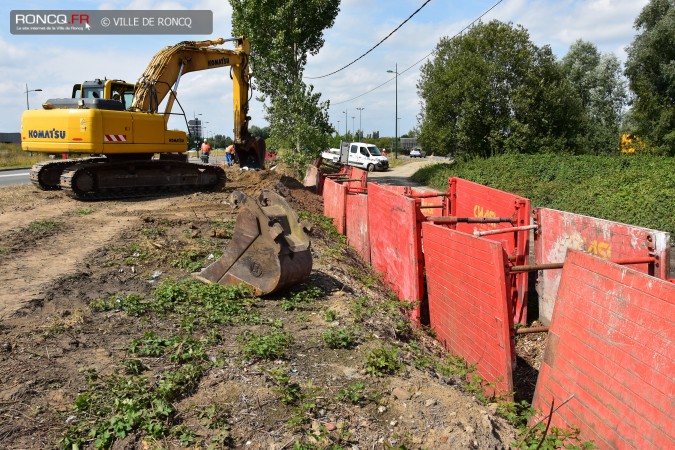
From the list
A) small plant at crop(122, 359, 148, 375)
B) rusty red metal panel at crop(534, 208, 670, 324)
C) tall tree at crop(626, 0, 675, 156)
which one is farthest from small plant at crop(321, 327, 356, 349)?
tall tree at crop(626, 0, 675, 156)

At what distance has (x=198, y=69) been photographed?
15.0 meters

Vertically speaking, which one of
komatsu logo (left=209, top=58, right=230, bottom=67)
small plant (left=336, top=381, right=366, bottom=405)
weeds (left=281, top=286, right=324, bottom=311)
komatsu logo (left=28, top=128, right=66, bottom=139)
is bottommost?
small plant (left=336, top=381, right=366, bottom=405)

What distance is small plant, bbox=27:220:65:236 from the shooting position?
866cm

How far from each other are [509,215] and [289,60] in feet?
66.9

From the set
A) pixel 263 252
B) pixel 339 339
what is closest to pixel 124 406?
pixel 339 339

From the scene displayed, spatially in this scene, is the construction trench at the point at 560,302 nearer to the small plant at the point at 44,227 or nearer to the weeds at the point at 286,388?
the weeds at the point at 286,388

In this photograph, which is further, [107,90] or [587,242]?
[107,90]

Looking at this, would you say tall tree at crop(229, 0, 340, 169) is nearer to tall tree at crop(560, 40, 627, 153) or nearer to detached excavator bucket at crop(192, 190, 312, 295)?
detached excavator bucket at crop(192, 190, 312, 295)

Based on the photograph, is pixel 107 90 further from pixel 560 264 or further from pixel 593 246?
pixel 560 264

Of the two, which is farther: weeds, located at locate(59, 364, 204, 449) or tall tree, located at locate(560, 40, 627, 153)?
tall tree, located at locate(560, 40, 627, 153)

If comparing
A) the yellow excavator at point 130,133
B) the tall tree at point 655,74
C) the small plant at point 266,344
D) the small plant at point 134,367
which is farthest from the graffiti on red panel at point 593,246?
the tall tree at point 655,74

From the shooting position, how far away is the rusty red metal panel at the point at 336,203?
11.6 m

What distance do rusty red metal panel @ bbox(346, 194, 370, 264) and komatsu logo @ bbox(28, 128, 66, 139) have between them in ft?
22.3

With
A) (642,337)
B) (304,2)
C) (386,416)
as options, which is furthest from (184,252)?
(304,2)
